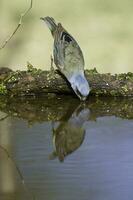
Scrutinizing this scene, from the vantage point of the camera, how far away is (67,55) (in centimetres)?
575

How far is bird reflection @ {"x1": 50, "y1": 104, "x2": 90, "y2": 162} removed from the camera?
168 inches

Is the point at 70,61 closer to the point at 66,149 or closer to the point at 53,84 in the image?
the point at 53,84

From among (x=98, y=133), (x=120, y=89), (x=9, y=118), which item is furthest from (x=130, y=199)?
(x=120, y=89)

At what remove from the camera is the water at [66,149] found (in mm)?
3607

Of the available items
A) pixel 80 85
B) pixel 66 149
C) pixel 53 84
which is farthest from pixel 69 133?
pixel 53 84

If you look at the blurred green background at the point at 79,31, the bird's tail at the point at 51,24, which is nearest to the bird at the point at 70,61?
the bird's tail at the point at 51,24

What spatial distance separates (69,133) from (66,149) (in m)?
0.33

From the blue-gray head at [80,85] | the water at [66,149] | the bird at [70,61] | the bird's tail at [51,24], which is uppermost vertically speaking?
the bird's tail at [51,24]

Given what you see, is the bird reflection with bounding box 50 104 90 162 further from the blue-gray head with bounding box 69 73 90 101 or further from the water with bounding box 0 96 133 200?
the blue-gray head with bounding box 69 73 90 101

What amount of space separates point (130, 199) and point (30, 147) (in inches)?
41.1

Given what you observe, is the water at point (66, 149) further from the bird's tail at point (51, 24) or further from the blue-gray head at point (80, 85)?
the bird's tail at point (51, 24)

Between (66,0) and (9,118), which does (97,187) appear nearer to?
(9,118)

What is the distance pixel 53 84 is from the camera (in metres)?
5.58

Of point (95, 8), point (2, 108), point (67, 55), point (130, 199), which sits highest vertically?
point (95, 8)
